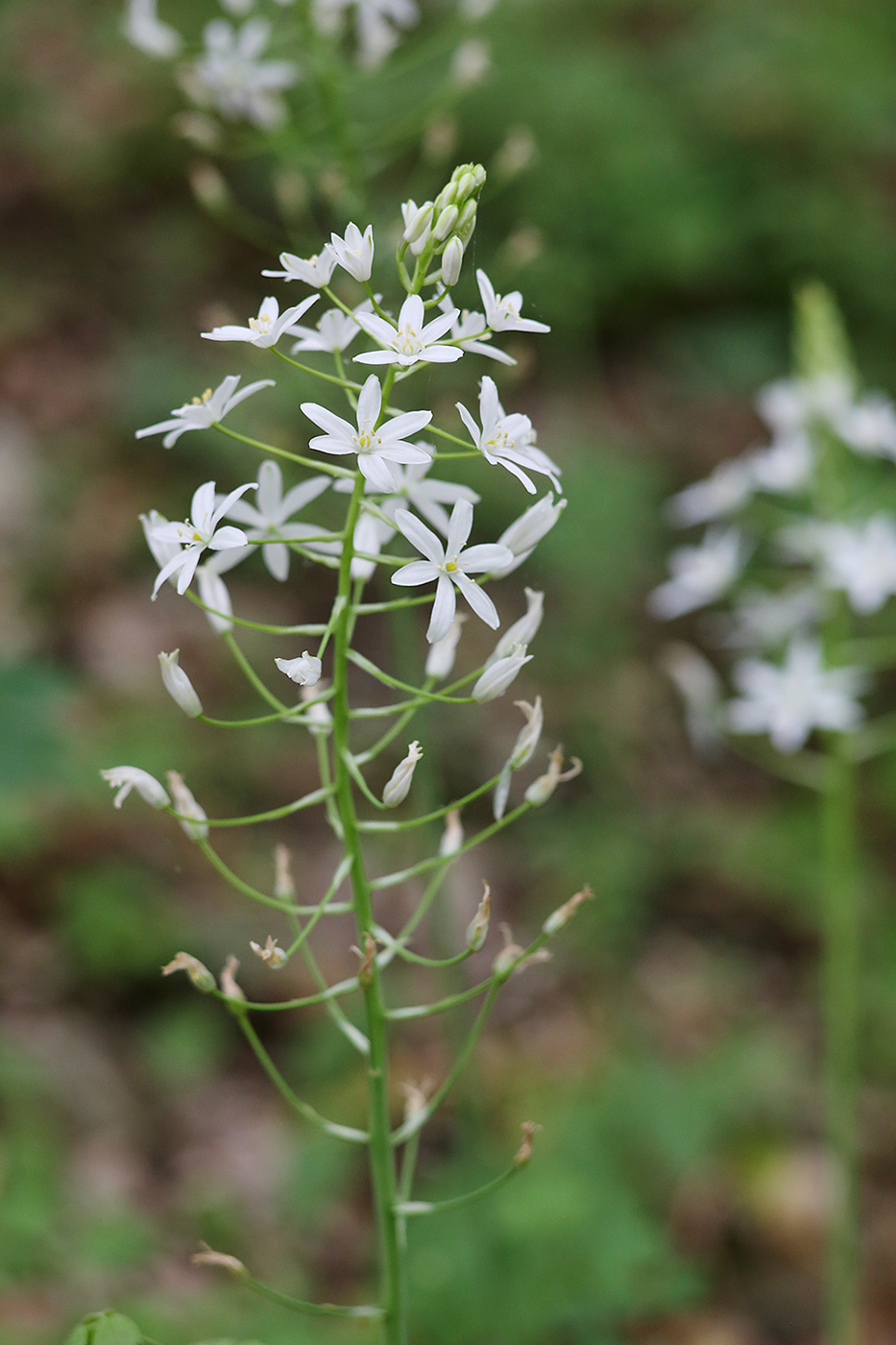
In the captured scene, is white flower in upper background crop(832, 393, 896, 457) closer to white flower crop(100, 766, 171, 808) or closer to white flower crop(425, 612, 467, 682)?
white flower crop(425, 612, 467, 682)

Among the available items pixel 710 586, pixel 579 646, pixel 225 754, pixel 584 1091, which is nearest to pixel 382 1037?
pixel 710 586

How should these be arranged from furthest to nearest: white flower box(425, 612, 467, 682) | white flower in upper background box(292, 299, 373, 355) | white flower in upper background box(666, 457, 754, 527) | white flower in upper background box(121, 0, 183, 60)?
1. white flower in upper background box(666, 457, 754, 527)
2. white flower in upper background box(121, 0, 183, 60)
3. white flower box(425, 612, 467, 682)
4. white flower in upper background box(292, 299, 373, 355)

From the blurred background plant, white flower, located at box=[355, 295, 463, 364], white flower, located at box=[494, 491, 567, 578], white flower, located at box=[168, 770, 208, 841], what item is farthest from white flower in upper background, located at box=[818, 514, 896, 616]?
white flower, located at box=[168, 770, 208, 841]

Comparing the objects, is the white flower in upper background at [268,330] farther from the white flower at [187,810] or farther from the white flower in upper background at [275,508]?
the white flower at [187,810]

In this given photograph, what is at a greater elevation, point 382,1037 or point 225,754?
point 225,754

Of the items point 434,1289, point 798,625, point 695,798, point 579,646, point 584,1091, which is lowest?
point 434,1289

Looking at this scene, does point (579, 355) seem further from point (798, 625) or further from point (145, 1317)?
point (145, 1317)
